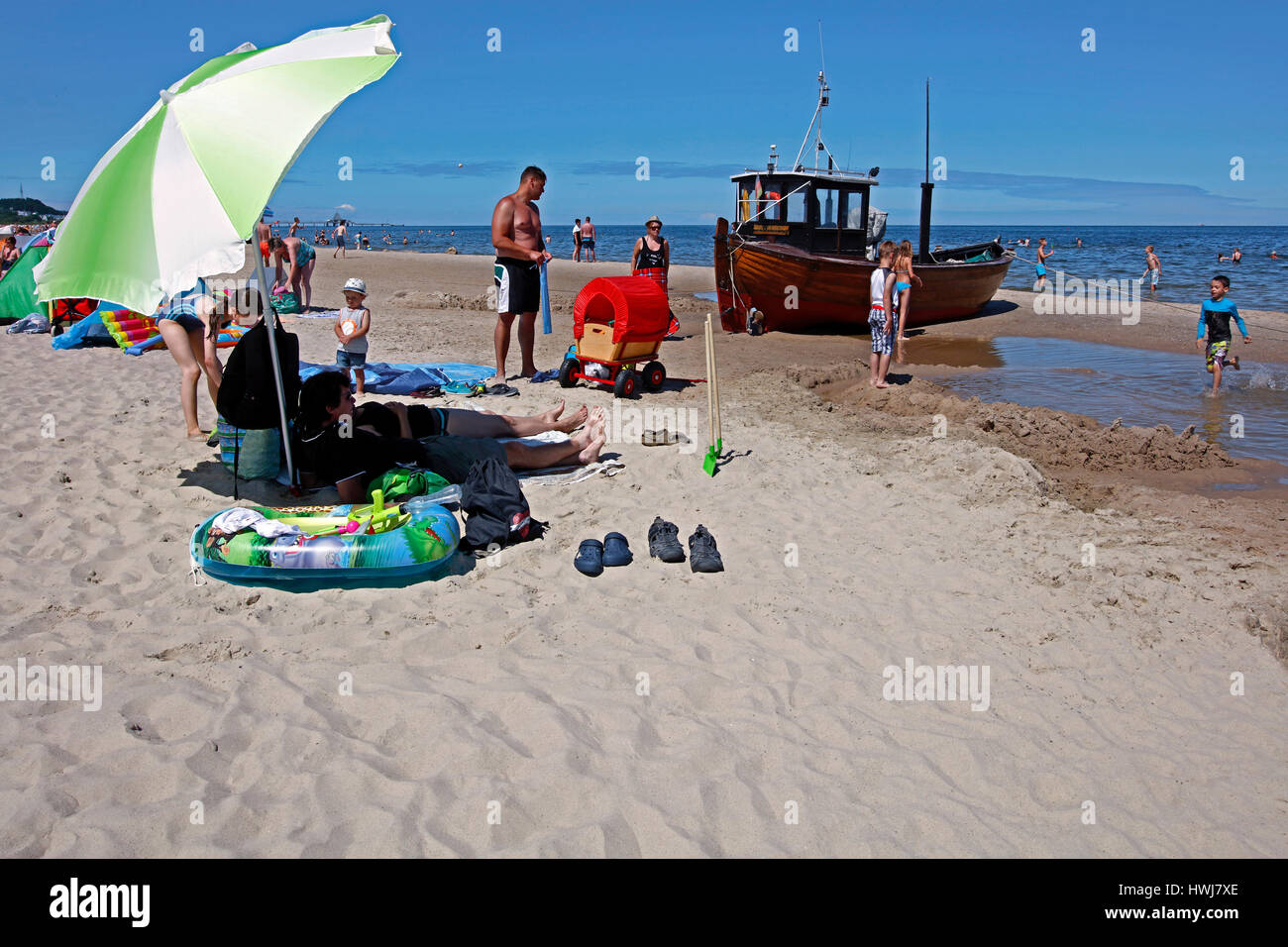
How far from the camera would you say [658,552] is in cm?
464

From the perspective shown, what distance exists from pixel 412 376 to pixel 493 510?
382cm

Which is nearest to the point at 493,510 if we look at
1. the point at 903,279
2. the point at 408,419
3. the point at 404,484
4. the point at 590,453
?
the point at 404,484

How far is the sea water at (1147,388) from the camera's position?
834 cm

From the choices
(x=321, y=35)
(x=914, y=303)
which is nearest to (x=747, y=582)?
(x=321, y=35)

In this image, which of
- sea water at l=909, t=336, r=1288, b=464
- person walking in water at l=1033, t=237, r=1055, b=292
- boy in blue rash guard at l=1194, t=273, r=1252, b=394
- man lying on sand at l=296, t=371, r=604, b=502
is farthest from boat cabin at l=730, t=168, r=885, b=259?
person walking in water at l=1033, t=237, r=1055, b=292

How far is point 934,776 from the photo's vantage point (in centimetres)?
302

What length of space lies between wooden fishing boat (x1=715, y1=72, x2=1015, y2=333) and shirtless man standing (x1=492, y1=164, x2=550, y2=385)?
18.9 feet

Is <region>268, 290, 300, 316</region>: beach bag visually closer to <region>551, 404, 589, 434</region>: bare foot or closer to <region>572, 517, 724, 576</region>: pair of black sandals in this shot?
<region>551, 404, 589, 434</region>: bare foot

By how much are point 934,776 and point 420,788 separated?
5.80ft

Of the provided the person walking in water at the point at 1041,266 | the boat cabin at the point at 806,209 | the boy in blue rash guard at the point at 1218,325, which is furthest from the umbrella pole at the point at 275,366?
the person walking in water at the point at 1041,266

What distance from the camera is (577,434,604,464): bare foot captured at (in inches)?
239

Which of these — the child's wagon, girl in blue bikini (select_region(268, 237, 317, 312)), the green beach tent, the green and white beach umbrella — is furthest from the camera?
girl in blue bikini (select_region(268, 237, 317, 312))
